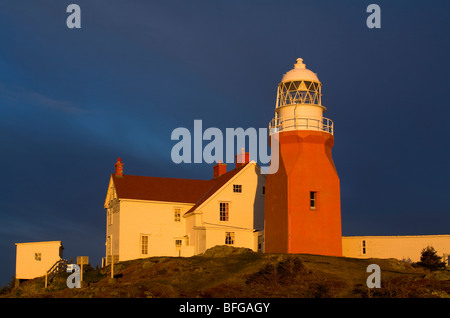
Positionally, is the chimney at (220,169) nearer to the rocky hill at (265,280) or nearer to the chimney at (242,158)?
the chimney at (242,158)

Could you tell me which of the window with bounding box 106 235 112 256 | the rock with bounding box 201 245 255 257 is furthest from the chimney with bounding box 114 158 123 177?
the rock with bounding box 201 245 255 257

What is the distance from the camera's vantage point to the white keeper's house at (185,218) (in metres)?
43.1

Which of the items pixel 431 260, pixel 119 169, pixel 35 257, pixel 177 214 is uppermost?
pixel 119 169

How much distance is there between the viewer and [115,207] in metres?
46.1

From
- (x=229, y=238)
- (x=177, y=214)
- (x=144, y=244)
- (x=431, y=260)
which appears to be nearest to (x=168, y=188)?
(x=177, y=214)

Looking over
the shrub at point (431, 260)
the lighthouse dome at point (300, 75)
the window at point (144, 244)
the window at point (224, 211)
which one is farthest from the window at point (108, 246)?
the shrub at point (431, 260)

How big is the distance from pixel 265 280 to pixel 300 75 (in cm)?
1478

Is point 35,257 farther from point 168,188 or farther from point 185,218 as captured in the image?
point 185,218

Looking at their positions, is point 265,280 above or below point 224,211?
below

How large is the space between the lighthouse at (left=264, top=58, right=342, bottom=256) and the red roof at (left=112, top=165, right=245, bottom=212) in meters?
8.58

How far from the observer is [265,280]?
28.3 metres
